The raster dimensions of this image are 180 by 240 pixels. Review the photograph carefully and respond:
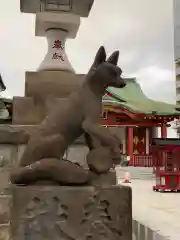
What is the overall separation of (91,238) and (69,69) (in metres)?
1.82

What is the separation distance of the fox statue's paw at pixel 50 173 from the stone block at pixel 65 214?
0.06 m

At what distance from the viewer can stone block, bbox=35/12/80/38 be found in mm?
3275

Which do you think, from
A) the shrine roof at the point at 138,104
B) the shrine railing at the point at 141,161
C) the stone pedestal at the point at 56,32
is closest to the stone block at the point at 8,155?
the stone pedestal at the point at 56,32

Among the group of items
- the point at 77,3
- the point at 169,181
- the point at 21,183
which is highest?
the point at 77,3

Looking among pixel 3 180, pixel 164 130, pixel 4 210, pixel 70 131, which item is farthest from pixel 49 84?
pixel 164 130

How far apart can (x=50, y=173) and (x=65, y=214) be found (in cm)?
25

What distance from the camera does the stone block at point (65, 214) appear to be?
6.40ft

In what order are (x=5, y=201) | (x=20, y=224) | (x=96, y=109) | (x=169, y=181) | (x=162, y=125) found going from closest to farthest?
(x=20, y=224) < (x=96, y=109) < (x=5, y=201) < (x=169, y=181) < (x=162, y=125)

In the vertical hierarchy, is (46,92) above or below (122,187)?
above

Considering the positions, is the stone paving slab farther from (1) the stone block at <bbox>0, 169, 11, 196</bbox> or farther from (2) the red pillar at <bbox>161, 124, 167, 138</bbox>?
(2) the red pillar at <bbox>161, 124, 167, 138</bbox>

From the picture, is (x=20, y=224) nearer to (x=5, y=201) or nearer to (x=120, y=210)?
(x=120, y=210)

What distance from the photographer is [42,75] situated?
3.17 meters

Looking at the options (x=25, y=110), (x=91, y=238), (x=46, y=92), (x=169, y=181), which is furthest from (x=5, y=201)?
(x=169, y=181)

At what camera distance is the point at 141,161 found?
58.1ft
